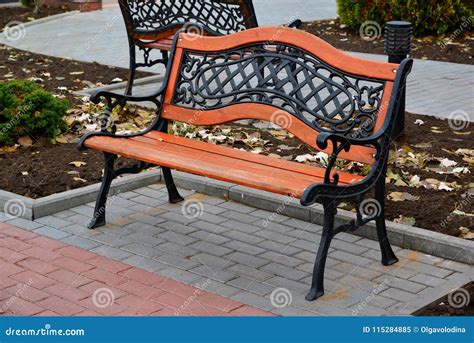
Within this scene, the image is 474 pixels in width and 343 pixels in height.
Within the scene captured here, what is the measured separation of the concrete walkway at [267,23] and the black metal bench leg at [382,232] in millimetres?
3498

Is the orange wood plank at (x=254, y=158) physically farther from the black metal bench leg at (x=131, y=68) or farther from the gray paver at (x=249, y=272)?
the black metal bench leg at (x=131, y=68)

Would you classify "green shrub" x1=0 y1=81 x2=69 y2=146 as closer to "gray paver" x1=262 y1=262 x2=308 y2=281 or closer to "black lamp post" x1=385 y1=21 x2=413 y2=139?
"black lamp post" x1=385 y1=21 x2=413 y2=139

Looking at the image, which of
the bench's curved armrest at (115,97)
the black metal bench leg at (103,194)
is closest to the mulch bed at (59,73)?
the bench's curved armrest at (115,97)

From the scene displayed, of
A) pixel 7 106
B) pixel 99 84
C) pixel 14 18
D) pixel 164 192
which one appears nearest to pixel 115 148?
pixel 164 192

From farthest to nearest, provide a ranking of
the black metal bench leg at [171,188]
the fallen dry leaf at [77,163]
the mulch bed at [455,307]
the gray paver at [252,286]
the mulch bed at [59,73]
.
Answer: the mulch bed at [59,73] → the fallen dry leaf at [77,163] → the black metal bench leg at [171,188] → the gray paver at [252,286] → the mulch bed at [455,307]

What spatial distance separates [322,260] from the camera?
5172mm

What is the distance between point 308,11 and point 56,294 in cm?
1277

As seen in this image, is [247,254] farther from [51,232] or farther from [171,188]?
[51,232]

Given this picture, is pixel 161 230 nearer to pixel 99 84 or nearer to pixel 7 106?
pixel 7 106

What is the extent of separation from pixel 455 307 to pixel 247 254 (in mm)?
1410

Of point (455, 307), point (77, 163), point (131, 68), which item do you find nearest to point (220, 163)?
point (455, 307)

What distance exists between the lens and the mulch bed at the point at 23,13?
16.5 metres

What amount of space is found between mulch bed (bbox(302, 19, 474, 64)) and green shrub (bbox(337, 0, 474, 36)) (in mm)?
176

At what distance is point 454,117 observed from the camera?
345 inches
